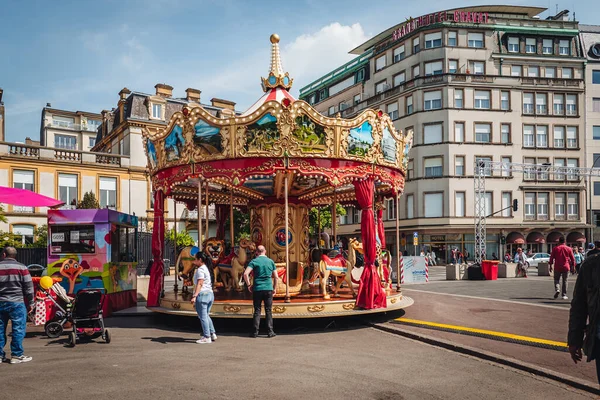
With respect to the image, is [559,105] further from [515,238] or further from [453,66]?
[515,238]

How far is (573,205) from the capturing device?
4631cm

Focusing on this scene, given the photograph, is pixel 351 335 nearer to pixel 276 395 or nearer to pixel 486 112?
pixel 276 395

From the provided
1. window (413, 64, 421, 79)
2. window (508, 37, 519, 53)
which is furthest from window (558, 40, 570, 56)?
window (413, 64, 421, 79)

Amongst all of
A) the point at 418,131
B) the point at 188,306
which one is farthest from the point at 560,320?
the point at 418,131

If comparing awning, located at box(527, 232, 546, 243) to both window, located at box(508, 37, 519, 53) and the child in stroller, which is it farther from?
the child in stroller

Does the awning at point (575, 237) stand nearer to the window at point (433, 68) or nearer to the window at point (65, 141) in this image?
the window at point (433, 68)

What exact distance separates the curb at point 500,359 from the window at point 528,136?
A: 3998cm

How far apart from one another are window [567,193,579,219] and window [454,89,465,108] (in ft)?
42.9

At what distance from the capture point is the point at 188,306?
1190 centimetres

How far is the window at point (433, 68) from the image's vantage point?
1775 inches

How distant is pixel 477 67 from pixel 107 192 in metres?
33.1

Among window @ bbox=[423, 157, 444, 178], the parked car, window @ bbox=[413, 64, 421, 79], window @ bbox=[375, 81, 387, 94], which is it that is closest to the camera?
the parked car

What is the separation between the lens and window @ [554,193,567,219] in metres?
45.9

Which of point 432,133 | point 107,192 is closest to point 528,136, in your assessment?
point 432,133
